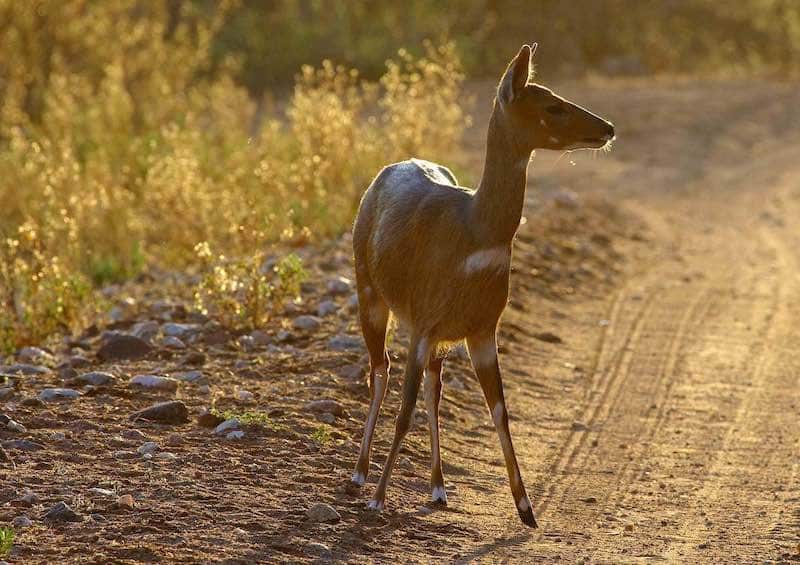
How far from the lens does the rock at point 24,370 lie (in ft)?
29.8

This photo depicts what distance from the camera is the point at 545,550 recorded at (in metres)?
6.70

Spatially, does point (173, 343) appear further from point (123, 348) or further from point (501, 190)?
point (501, 190)

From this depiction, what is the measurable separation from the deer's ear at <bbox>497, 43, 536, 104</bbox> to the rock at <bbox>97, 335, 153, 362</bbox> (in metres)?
3.65

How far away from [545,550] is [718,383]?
3.83m

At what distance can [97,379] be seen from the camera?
8.70 metres

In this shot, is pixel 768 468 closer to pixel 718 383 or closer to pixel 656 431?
pixel 656 431

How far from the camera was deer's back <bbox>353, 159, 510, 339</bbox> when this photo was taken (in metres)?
6.92

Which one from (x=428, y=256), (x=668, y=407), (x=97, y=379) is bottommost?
(x=668, y=407)

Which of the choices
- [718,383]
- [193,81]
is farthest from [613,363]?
[193,81]

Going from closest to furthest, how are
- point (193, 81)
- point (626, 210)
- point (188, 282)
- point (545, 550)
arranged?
point (545, 550), point (188, 282), point (626, 210), point (193, 81)

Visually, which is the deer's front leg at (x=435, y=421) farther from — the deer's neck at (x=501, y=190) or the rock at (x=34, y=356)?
the rock at (x=34, y=356)

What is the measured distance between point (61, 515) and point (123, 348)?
3.34 metres

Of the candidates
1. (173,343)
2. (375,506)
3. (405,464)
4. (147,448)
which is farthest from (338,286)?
(375,506)

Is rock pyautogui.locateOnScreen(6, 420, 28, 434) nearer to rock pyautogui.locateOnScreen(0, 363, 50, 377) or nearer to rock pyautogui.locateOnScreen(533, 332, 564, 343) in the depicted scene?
rock pyautogui.locateOnScreen(0, 363, 50, 377)
